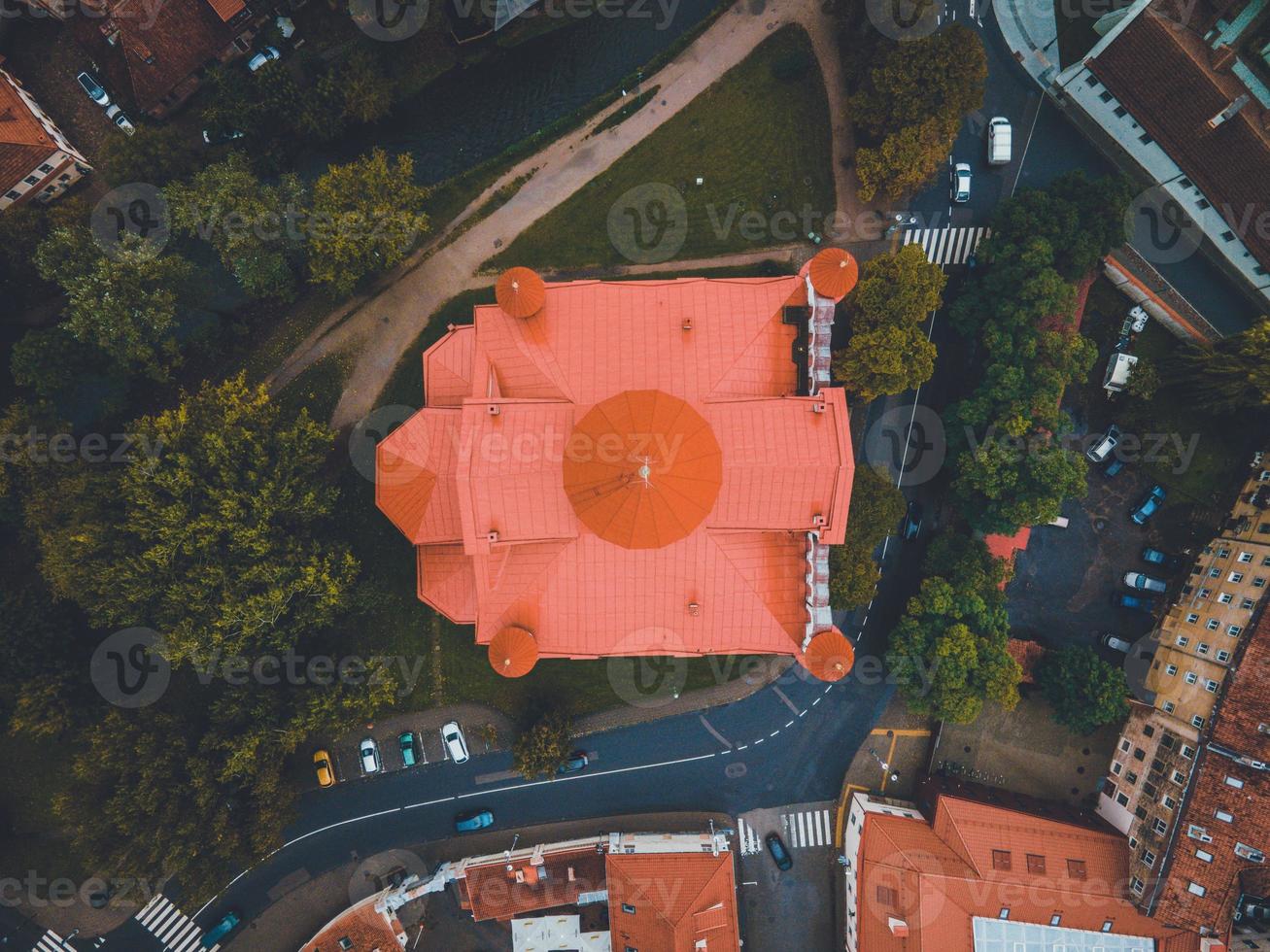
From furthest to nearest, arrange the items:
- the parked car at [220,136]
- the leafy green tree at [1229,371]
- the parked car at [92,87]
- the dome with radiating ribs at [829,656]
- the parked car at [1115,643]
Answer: the parked car at [1115,643], the parked car at [92,87], the parked car at [220,136], the leafy green tree at [1229,371], the dome with radiating ribs at [829,656]

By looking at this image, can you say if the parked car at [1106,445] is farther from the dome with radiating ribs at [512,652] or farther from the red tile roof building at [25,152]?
the red tile roof building at [25,152]

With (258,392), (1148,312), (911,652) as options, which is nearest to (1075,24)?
(1148,312)

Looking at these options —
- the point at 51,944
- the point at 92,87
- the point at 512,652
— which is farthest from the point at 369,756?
the point at 92,87

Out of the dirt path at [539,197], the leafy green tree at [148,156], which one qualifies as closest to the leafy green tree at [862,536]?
the dirt path at [539,197]

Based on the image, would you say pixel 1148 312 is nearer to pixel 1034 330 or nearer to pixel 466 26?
pixel 1034 330

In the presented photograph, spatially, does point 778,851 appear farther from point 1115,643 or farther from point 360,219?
point 360,219

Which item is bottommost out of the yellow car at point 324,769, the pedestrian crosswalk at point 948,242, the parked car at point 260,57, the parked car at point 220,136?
the yellow car at point 324,769
